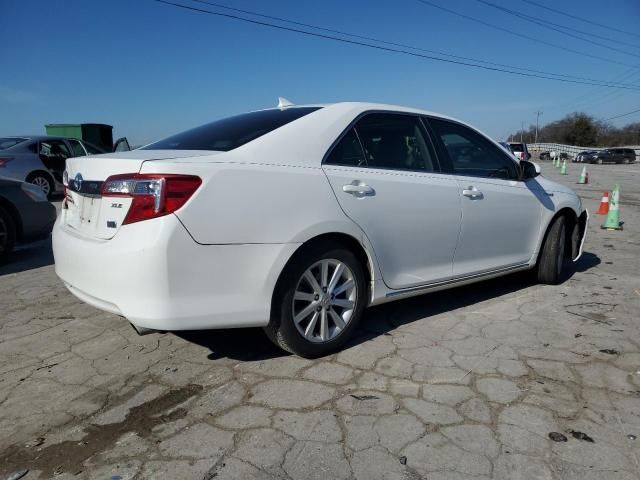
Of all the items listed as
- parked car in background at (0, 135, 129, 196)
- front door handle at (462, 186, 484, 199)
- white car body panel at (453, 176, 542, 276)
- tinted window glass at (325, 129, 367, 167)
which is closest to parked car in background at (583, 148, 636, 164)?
parked car in background at (0, 135, 129, 196)

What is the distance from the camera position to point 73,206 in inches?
120

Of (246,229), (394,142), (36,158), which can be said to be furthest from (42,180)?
(246,229)

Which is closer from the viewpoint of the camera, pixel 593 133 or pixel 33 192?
pixel 33 192

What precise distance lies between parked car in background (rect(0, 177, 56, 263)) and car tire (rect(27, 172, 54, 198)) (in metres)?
5.86

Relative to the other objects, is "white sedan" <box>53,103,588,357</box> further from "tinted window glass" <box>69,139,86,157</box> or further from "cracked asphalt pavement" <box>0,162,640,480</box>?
"tinted window glass" <box>69,139,86,157</box>

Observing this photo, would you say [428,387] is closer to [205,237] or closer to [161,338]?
[205,237]

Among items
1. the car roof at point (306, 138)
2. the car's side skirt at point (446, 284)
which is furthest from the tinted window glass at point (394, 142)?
the car's side skirt at point (446, 284)

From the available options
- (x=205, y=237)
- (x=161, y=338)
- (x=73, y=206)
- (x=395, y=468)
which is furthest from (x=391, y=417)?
(x=73, y=206)

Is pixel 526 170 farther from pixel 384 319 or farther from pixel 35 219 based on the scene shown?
pixel 35 219

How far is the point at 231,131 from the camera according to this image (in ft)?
10.4

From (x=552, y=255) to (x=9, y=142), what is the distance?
11.5 metres

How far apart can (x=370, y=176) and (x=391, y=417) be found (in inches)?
57.0

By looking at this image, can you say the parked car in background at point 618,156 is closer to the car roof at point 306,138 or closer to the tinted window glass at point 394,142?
the tinted window glass at point 394,142

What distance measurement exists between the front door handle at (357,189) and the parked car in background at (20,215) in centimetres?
450
